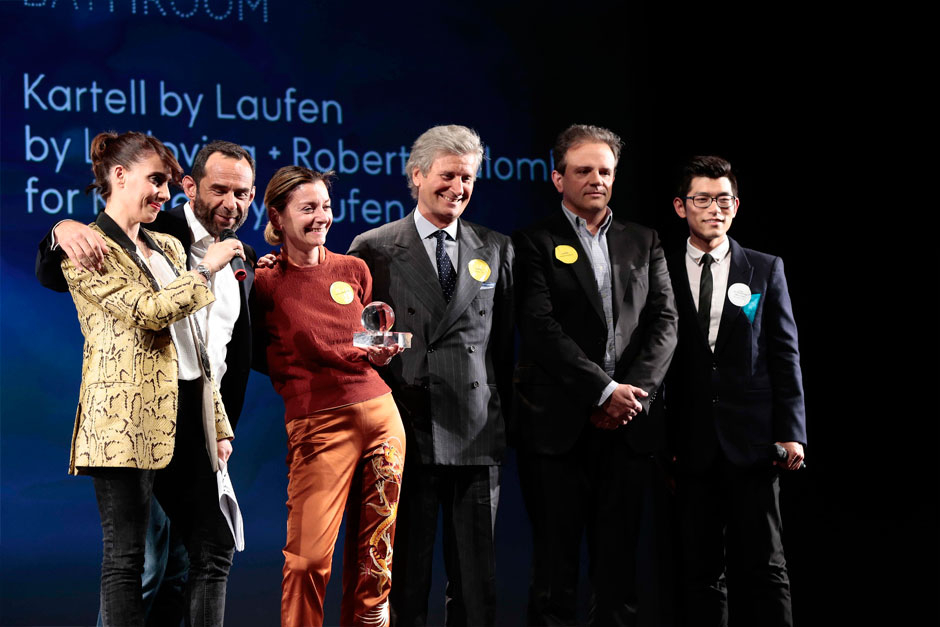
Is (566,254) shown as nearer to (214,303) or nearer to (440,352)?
(440,352)

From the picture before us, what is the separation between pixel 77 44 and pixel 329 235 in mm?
1366

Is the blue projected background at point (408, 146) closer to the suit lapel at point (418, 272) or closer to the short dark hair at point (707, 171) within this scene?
the short dark hair at point (707, 171)

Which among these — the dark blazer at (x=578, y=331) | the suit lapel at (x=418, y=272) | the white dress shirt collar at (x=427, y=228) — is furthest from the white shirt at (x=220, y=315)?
the dark blazer at (x=578, y=331)

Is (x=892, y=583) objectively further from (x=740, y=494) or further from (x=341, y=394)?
(x=341, y=394)

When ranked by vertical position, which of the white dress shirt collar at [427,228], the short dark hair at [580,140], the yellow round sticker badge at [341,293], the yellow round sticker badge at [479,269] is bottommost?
the yellow round sticker badge at [341,293]

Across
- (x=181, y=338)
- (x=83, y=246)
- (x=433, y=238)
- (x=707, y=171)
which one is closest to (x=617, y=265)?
(x=707, y=171)

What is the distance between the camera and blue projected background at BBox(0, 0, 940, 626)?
Answer: 4.29 metres

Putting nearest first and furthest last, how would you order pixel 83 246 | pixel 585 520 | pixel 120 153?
1. pixel 83 246
2. pixel 120 153
3. pixel 585 520

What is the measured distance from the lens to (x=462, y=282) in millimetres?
3277

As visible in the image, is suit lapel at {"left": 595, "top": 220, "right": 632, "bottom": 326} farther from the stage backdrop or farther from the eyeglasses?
the stage backdrop

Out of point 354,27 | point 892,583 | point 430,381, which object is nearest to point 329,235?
point 354,27

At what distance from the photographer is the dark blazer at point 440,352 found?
10.5 ft

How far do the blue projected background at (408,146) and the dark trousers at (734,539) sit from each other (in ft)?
3.22

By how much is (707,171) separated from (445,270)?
1.11 metres
